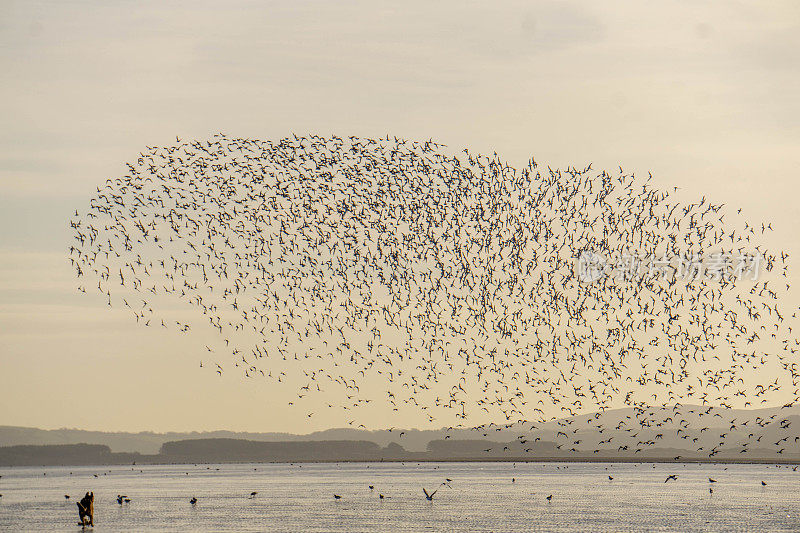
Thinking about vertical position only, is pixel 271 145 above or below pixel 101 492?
above

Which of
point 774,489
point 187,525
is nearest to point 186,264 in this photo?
point 187,525

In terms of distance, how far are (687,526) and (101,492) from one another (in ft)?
319

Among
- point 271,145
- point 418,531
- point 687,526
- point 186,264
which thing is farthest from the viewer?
point 687,526

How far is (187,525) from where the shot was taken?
267 ft

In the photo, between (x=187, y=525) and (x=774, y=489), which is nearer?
(x=187, y=525)

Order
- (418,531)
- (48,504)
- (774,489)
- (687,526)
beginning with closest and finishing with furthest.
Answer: (418,531) → (687,526) → (48,504) → (774,489)

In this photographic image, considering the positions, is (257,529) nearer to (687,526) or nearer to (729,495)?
(687,526)

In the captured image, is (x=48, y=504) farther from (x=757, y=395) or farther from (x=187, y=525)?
(x=757, y=395)

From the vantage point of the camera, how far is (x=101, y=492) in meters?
150

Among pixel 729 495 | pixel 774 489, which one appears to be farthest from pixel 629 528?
pixel 774 489

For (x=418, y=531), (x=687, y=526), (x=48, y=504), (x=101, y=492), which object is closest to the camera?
(x=418, y=531)

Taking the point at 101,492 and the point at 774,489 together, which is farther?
the point at 101,492

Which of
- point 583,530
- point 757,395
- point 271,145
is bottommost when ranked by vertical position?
point 583,530

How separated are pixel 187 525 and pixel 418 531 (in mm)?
19519
